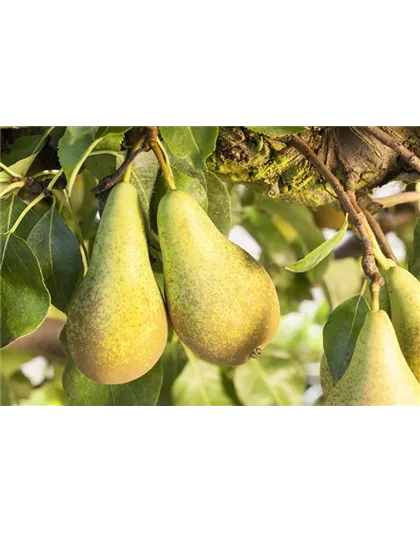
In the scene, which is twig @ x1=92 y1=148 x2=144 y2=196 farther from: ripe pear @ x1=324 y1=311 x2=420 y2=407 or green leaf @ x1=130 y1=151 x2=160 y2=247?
ripe pear @ x1=324 y1=311 x2=420 y2=407

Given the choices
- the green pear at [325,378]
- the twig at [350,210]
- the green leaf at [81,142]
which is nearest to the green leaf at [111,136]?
the green leaf at [81,142]

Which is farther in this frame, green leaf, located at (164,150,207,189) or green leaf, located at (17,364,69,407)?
green leaf, located at (17,364,69,407)

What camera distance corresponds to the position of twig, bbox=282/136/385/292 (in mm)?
581

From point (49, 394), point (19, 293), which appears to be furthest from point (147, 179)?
point (49, 394)

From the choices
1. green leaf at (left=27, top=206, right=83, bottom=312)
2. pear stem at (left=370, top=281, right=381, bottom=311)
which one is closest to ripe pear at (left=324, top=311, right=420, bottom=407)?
pear stem at (left=370, top=281, right=381, bottom=311)

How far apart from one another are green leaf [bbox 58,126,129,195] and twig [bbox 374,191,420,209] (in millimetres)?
223

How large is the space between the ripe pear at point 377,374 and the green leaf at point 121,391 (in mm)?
142

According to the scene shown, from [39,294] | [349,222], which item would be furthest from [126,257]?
[349,222]

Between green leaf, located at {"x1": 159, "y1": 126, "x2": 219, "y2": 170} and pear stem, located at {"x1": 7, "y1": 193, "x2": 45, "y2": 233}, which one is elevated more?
green leaf, located at {"x1": 159, "y1": 126, "x2": 219, "y2": 170}

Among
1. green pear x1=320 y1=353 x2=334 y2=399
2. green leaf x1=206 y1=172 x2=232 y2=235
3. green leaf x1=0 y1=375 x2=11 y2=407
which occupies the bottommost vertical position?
green leaf x1=0 y1=375 x2=11 y2=407
